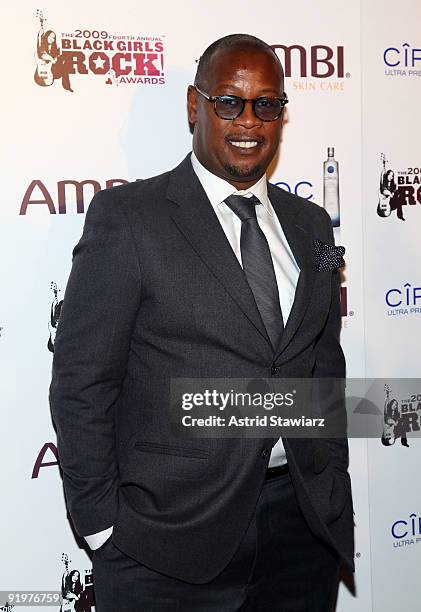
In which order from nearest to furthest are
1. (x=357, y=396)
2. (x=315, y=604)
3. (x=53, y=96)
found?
(x=315, y=604) < (x=53, y=96) < (x=357, y=396)

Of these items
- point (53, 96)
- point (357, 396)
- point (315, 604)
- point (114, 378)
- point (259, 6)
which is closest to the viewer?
point (114, 378)

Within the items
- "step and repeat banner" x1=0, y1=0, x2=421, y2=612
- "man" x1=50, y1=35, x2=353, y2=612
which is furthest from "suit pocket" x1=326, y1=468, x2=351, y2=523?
"step and repeat banner" x1=0, y1=0, x2=421, y2=612

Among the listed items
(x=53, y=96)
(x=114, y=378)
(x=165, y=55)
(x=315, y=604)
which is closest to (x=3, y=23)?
(x=53, y=96)

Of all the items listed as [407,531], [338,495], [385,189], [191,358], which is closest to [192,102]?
[191,358]

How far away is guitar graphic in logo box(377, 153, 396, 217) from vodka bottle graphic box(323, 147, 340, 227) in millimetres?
164

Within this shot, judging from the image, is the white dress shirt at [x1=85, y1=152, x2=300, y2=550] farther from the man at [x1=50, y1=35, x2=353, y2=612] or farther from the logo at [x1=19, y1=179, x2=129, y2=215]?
the logo at [x1=19, y1=179, x2=129, y2=215]

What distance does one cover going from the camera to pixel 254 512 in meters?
1.95

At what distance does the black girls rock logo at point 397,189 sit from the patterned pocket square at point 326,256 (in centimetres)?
66

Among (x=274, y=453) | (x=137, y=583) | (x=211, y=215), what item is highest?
(x=211, y=215)

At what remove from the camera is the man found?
1843 millimetres

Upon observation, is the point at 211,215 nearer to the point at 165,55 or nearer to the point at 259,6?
the point at 165,55

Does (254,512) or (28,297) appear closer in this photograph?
(254,512)

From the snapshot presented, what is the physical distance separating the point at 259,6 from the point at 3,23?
80 cm

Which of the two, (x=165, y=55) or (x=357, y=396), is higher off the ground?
(x=165, y=55)
